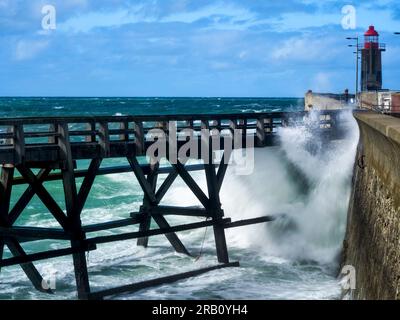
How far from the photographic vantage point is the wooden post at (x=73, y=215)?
38.9ft

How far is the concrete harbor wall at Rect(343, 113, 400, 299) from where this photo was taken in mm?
8789

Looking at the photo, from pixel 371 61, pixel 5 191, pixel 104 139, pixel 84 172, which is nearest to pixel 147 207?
pixel 84 172

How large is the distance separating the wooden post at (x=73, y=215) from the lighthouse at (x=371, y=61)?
139 ft

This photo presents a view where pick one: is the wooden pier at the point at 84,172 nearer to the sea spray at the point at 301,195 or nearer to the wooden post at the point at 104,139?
the wooden post at the point at 104,139

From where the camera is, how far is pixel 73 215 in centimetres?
1190

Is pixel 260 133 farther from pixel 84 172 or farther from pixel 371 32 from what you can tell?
pixel 371 32

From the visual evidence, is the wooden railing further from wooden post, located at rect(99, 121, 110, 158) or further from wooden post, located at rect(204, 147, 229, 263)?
wooden post, located at rect(204, 147, 229, 263)

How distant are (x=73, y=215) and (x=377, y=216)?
195 inches

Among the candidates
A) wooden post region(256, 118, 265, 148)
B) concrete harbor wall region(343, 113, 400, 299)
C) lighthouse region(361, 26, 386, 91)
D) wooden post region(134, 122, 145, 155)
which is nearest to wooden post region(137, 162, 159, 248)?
wooden post region(134, 122, 145, 155)

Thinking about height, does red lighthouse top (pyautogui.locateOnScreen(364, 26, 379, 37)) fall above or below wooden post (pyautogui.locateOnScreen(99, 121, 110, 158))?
above

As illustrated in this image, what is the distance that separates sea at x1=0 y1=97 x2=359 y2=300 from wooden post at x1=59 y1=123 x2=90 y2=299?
0.48 meters

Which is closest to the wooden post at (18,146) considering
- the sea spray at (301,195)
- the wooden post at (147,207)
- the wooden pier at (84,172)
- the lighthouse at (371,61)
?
the wooden pier at (84,172)
